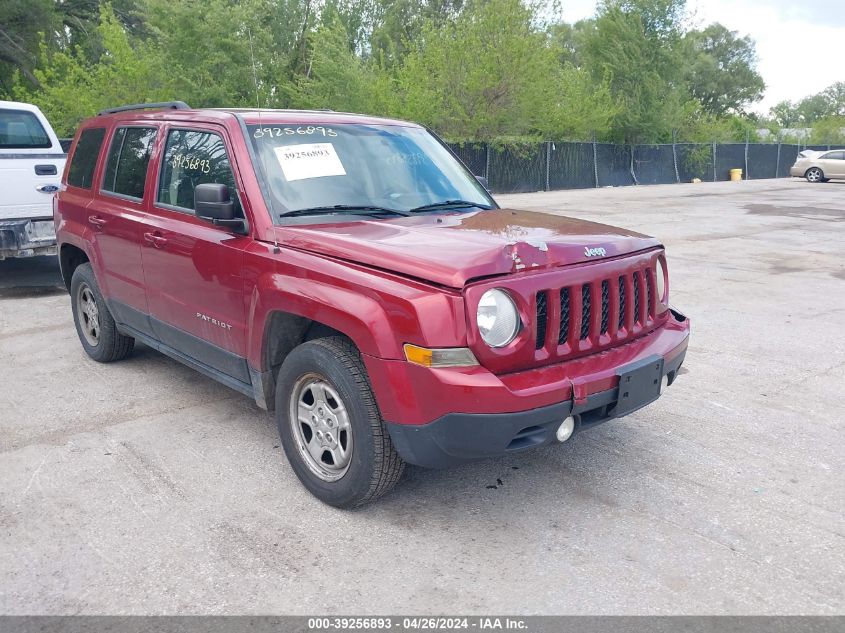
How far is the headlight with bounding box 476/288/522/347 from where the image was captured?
315 cm

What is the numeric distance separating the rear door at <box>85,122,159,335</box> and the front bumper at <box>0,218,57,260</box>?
11.6 ft

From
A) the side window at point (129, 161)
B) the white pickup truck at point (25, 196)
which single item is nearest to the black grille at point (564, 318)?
the side window at point (129, 161)

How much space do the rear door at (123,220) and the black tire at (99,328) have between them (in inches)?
8.7

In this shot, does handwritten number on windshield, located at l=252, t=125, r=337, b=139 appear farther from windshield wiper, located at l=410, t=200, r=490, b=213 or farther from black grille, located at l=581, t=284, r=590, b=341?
black grille, located at l=581, t=284, r=590, b=341

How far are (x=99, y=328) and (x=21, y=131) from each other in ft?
16.8

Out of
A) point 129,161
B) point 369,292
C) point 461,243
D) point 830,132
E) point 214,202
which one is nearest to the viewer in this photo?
point 369,292

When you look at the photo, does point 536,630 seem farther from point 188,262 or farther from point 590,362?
point 188,262

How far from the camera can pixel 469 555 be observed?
328cm

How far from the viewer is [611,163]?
3394cm

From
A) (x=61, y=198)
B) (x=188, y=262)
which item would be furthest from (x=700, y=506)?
(x=61, y=198)

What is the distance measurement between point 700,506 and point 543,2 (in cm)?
2711

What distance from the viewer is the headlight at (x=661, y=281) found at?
408cm

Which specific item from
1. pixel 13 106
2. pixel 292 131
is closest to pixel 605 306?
pixel 292 131

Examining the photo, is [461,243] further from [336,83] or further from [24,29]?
[24,29]
